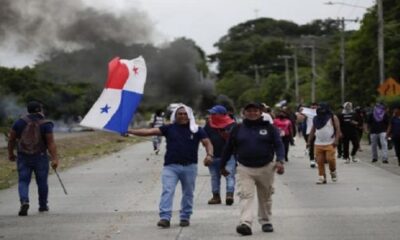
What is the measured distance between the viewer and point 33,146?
12781mm

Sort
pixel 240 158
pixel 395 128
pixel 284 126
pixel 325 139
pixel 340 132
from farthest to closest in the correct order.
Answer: pixel 284 126
pixel 395 128
pixel 340 132
pixel 325 139
pixel 240 158

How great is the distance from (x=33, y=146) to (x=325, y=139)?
6.47 m

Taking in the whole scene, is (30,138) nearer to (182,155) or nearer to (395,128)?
(182,155)

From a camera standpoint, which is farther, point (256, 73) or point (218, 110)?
point (256, 73)

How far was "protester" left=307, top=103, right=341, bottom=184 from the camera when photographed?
16891mm

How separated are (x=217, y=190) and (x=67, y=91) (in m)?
51.5

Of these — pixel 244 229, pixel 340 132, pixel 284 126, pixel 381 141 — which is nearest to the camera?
pixel 244 229

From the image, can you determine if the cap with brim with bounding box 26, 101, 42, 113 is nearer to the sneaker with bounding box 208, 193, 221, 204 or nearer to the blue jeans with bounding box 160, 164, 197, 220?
the blue jeans with bounding box 160, 164, 197, 220

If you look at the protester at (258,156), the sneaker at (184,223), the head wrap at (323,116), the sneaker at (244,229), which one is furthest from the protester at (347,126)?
the sneaker at (244,229)

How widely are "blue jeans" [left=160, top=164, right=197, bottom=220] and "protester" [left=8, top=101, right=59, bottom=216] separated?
2.44m

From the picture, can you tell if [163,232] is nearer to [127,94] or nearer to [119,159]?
[127,94]

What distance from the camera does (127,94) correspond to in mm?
10828

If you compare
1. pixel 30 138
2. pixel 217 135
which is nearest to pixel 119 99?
pixel 30 138

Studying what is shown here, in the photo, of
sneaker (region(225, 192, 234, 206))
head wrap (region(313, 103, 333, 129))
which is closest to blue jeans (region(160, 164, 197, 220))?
sneaker (region(225, 192, 234, 206))
